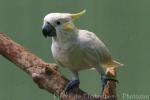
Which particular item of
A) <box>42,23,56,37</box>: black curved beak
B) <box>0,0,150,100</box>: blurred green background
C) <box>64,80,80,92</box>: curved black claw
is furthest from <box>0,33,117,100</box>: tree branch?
<box>0,0,150,100</box>: blurred green background

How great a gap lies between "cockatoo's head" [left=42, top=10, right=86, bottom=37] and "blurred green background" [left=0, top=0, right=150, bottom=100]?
646 millimetres

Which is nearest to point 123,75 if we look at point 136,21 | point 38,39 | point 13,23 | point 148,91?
point 148,91

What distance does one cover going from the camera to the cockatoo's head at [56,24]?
49.8 inches

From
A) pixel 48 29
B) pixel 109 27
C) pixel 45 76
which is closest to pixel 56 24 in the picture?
pixel 48 29

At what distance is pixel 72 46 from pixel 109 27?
2.12ft

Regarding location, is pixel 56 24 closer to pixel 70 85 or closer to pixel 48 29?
pixel 48 29

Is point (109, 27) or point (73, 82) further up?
point (109, 27)

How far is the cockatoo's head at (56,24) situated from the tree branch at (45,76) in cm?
13

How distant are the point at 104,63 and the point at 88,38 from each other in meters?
0.11

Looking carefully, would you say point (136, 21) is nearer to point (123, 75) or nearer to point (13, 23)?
point (123, 75)

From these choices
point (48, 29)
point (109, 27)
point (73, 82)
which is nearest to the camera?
point (48, 29)

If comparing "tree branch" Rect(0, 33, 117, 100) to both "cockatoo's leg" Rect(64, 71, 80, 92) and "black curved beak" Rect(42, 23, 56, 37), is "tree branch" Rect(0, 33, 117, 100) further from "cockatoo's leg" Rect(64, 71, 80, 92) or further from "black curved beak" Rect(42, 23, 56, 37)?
"black curved beak" Rect(42, 23, 56, 37)

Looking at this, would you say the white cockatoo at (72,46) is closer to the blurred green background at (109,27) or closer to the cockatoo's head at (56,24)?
the cockatoo's head at (56,24)

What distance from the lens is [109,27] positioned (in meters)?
1.92
